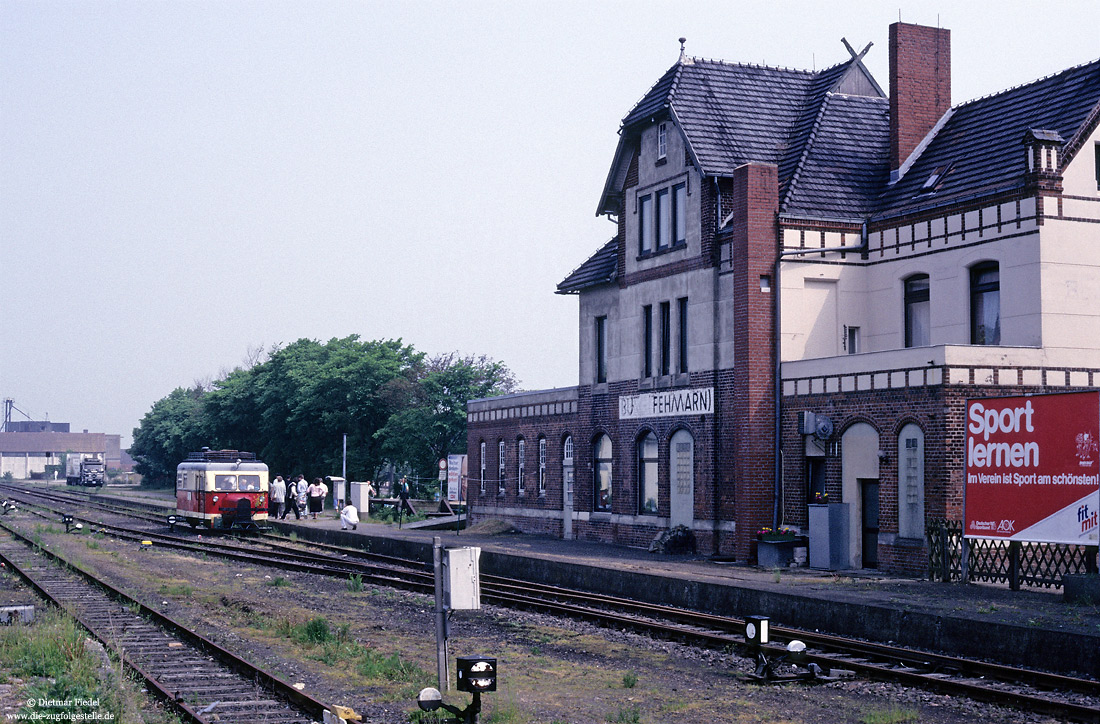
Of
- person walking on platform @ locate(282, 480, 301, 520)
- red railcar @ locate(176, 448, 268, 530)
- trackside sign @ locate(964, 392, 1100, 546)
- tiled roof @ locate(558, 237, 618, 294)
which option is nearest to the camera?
trackside sign @ locate(964, 392, 1100, 546)

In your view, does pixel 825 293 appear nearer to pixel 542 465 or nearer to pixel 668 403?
pixel 668 403

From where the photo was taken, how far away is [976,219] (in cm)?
2577

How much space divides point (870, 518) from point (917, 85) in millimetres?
11041

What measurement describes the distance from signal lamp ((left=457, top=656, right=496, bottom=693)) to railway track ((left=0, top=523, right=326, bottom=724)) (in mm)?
1918

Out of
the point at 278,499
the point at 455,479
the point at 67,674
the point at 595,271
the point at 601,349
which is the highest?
the point at 595,271

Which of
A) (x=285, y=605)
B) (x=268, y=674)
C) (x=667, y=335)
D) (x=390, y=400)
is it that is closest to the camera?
(x=268, y=674)

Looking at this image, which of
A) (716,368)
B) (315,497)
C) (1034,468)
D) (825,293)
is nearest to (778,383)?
(716,368)

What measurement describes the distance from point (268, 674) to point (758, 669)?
532 centimetres

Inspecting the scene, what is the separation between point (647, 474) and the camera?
32688 mm

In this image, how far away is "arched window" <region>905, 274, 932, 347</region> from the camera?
27.6 meters

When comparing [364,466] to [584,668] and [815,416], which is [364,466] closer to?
[815,416]

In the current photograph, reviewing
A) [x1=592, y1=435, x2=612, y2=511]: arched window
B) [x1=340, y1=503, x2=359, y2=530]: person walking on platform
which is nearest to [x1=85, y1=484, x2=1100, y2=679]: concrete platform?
[x1=592, y1=435, x2=612, y2=511]: arched window

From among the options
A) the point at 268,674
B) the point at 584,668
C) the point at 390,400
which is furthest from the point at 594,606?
the point at 390,400

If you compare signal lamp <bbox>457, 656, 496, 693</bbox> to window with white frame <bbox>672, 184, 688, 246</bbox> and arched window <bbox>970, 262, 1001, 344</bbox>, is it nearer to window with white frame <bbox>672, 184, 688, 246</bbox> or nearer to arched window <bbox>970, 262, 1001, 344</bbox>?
arched window <bbox>970, 262, 1001, 344</bbox>
